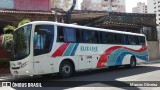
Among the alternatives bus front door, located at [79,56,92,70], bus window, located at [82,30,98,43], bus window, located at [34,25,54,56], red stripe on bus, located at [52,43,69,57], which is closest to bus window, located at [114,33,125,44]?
bus window, located at [82,30,98,43]

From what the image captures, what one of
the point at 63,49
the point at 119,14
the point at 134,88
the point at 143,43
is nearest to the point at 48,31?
the point at 63,49

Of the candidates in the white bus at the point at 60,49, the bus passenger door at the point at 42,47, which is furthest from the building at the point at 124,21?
the bus passenger door at the point at 42,47

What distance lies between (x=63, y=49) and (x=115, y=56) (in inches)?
220

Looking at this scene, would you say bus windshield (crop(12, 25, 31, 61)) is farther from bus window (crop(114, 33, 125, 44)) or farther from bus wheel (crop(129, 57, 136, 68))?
bus wheel (crop(129, 57, 136, 68))

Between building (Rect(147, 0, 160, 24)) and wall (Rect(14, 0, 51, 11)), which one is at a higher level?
building (Rect(147, 0, 160, 24))

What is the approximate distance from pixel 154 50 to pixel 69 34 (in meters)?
22.4

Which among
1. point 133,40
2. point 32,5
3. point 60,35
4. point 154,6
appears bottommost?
point 133,40

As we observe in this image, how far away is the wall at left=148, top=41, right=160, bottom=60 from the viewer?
34500 mm

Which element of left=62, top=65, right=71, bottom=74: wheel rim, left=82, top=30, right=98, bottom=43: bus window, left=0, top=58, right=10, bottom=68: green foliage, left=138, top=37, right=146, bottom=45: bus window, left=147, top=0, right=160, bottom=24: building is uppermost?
left=147, top=0, right=160, bottom=24: building

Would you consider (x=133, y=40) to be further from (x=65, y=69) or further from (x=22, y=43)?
(x=22, y=43)

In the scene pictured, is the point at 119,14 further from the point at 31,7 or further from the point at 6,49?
the point at 6,49

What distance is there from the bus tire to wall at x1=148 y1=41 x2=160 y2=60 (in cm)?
2152

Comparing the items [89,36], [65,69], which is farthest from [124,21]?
[65,69]

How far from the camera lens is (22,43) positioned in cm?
1331
